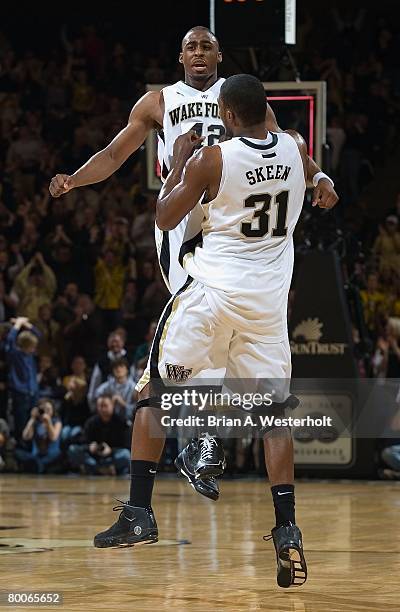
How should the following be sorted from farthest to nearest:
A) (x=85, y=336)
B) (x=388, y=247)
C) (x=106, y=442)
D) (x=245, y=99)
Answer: (x=388, y=247)
(x=85, y=336)
(x=106, y=442)
(x=245, y=99)

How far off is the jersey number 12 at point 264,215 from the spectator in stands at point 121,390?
23.9 ft

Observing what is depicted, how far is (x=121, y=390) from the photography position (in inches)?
497

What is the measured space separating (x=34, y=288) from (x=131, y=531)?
9.80 metres

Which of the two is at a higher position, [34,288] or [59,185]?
[59,185]

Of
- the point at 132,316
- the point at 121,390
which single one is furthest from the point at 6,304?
the point at 121,390

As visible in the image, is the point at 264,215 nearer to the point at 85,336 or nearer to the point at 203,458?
the point at 203,458

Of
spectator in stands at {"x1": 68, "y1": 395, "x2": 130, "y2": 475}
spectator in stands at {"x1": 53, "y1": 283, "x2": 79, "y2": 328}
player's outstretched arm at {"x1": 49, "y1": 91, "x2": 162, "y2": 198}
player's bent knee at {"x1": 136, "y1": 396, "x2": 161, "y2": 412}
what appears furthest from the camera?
spectator in stands at {"x1": 53, "y1": 283, "x2": 79, "y2": 328}

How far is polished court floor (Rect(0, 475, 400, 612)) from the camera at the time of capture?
5.27 m

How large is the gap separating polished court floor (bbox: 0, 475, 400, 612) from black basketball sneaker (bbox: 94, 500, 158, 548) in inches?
7.4

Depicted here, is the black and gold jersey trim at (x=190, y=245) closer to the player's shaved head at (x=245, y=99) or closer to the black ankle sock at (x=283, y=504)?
the player's shaved head at (x=245, y=99)

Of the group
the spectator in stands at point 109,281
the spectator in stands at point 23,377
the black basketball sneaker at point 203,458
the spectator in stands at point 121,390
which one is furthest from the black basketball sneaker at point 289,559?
the spectator in stands at point 109,281

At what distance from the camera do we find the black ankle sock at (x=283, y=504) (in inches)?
213

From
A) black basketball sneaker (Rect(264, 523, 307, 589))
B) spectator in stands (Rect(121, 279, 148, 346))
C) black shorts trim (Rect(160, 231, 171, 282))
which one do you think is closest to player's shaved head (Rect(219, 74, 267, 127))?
black shorts trim (Rect(160, 231, 171, 282))

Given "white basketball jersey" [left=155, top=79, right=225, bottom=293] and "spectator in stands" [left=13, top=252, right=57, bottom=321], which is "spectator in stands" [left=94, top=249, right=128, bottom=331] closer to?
"spectator in stands" [left=13, top=252, right=57, bottom=321]
